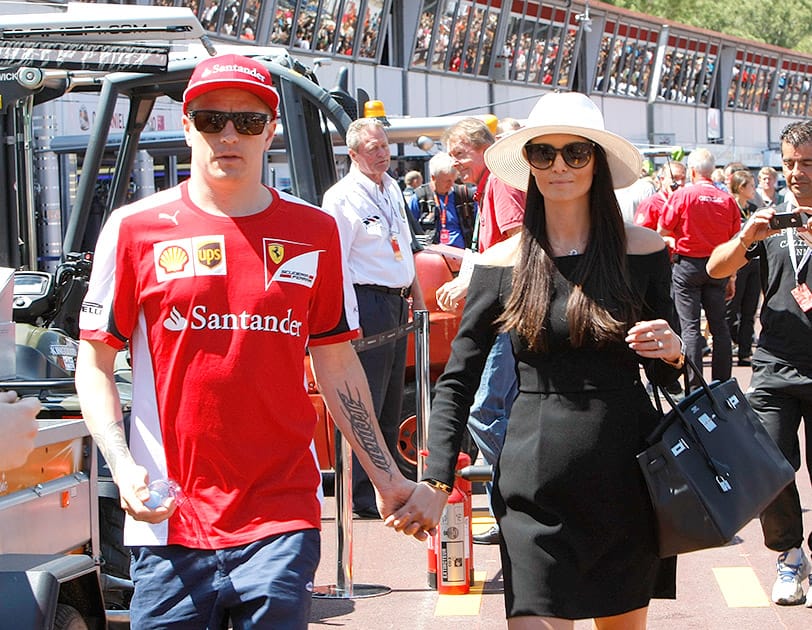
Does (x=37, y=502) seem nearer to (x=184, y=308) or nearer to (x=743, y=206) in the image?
(x=184, y=308)

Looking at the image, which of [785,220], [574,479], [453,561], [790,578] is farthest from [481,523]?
[574,479]

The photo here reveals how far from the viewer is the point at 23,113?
7.52 m

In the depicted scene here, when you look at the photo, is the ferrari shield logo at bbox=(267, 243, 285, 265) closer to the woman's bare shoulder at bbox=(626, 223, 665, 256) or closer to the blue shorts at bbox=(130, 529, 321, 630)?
the blue shorts at bbox=(130, 529, 321, 630)

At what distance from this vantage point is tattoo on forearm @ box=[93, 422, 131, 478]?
3.37 m

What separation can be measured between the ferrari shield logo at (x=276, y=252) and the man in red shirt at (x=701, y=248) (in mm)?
9432

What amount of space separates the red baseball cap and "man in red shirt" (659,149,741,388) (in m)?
9.39

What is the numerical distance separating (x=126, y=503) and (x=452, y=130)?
4611mm

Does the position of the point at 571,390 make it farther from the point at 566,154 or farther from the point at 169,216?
the point at 169,216

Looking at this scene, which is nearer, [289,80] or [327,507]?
[289,80]

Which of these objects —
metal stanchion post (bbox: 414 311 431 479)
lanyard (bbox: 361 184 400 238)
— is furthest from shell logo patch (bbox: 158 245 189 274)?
lanyard (bbox: 361 184 400 238)

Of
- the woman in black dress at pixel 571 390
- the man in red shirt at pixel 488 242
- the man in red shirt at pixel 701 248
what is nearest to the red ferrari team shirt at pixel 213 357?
the woman in black dress at pixel 571 390


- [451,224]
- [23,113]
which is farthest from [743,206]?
[23,113]

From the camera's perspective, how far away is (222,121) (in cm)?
350

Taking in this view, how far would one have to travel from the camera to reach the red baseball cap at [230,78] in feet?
11.5
